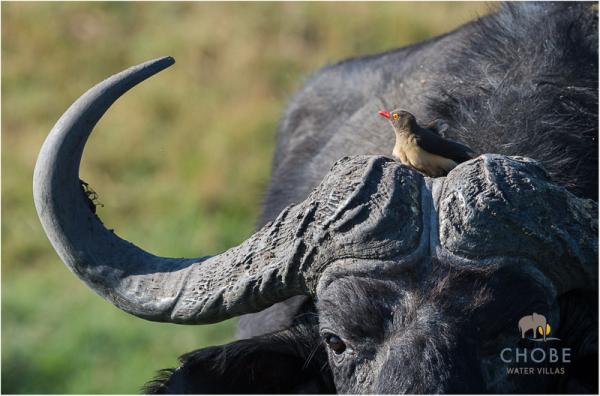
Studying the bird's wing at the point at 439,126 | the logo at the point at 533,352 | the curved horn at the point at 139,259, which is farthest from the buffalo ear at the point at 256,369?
the bird's wing at the point at 439,126

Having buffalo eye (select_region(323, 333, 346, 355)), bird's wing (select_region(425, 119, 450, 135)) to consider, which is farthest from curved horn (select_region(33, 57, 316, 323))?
bird's wing (select_region(425, 119, 450, 135))

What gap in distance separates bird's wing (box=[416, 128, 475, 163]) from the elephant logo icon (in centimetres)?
63

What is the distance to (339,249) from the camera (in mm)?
3680

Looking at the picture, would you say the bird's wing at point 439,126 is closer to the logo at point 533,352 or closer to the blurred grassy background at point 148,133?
the logo at point 533,352

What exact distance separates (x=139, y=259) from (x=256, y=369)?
0.70 metres

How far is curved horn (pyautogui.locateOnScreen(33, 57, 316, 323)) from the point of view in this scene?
3.71 m

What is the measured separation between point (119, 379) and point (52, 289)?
5.67 ft

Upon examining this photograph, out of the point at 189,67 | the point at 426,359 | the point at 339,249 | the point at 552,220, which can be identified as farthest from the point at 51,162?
the point at 189,67

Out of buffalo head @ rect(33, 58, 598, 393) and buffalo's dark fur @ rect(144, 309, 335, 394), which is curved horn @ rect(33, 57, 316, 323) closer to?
buffalo head @ rect(33, 58, 598, 393)

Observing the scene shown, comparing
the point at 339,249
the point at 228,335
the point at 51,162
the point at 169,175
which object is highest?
the point at 169,175

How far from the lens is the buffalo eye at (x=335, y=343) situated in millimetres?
3846

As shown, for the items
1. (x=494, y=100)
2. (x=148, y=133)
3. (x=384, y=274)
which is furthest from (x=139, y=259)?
(x=148, y=133)

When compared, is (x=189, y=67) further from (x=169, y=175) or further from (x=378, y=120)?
(x=378, y=120)

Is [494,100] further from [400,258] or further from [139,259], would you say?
[139,259]
